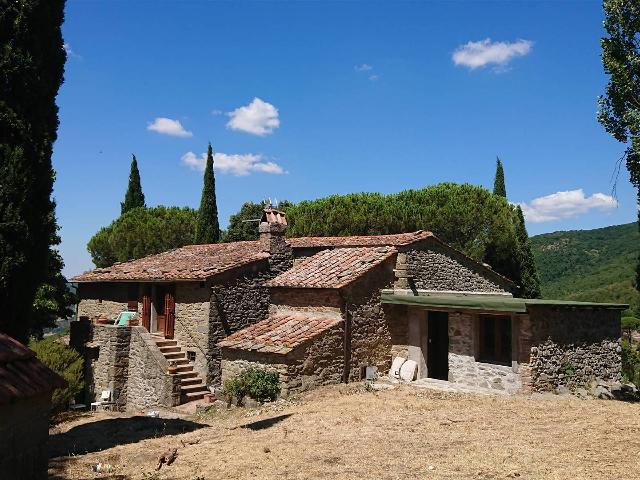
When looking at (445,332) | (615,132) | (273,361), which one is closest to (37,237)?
(273,361)

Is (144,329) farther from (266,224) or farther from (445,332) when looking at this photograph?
(445,332)

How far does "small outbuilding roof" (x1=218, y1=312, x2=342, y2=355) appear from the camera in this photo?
563 inches

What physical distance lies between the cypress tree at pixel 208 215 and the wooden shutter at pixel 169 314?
14660 millimetres

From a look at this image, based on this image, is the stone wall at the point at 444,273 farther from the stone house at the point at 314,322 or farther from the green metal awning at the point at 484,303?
the green metal awning at the point at 484,303

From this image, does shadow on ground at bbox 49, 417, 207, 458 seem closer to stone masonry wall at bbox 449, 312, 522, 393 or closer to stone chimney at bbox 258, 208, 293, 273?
stone chimney at bbox 258, 208, 293, 273

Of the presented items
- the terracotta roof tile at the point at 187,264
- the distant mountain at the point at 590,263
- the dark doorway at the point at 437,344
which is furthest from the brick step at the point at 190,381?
the distant mountain at the point at 590,263

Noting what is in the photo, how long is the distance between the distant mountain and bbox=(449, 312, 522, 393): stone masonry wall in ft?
95.4

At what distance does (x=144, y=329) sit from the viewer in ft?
58.0

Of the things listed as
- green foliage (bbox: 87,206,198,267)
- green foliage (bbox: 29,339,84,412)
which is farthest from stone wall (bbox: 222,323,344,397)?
green foliage (bbox: 87,206,198,267)

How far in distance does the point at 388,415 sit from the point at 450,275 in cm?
874

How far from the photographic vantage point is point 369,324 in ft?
52.4

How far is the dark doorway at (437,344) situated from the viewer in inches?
658

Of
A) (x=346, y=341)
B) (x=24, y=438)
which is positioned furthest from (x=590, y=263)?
(x=24, y=438)

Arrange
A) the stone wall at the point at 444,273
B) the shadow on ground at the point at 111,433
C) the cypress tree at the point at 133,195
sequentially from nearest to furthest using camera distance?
the shadow on ground at the point at 111,433
the stone wall at the point at 444,273
the cypress tree at the point at 133,195
